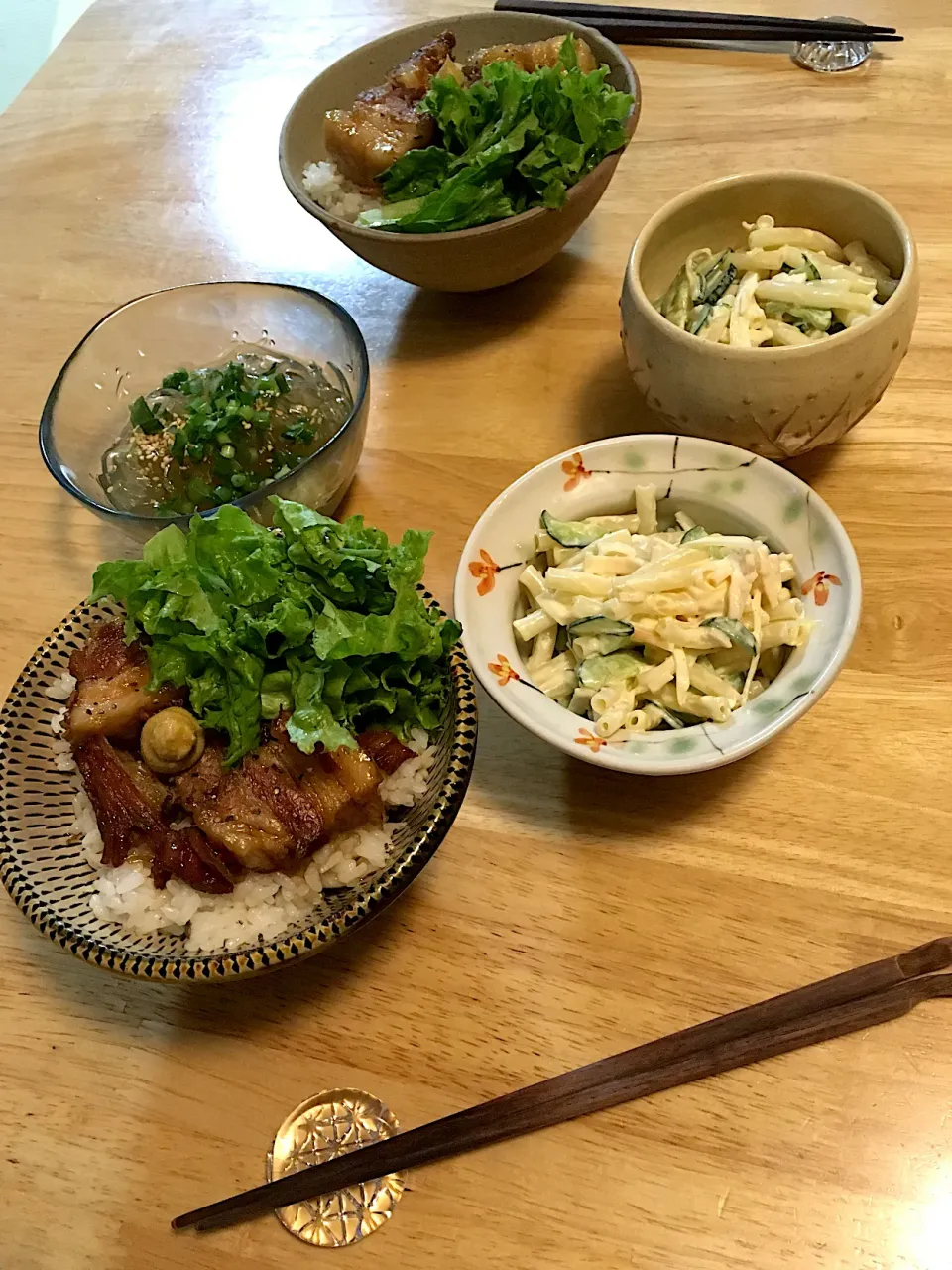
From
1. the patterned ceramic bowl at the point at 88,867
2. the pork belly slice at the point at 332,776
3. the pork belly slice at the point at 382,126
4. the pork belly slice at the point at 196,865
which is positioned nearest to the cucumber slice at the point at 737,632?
the patterned ceramic bowl at the point at 88,867

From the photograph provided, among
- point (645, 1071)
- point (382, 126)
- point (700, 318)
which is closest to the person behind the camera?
point (645, 1071)

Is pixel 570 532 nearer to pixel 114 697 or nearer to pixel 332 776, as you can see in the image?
pixel 332 776

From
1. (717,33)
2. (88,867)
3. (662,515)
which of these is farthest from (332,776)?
(717,33)

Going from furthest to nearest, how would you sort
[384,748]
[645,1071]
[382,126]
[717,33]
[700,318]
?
1. [717,33]
2. [382,126]
3. [700,318]
4. [384,748]
5. [645,1071]

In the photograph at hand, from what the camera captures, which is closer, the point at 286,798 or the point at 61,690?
the point at 286,798

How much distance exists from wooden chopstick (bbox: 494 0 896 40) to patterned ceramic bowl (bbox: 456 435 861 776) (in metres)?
1.15

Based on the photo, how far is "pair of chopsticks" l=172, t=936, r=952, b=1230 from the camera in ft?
2.88

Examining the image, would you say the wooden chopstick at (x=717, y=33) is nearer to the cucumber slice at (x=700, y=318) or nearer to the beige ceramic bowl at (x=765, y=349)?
the beige ceramic bowl at (x=765, y=349)

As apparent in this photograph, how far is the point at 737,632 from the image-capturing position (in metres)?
1.02

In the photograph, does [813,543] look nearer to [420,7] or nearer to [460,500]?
[460,500]

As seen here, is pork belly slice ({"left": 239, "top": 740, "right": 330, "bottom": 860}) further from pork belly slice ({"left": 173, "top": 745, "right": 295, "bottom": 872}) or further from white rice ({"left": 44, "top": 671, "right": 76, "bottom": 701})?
white rice ({"left": 44, "top": 671, "right": 76, "bottom": 701})

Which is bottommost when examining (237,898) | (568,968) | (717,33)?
(568,968)

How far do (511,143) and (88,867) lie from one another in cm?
108

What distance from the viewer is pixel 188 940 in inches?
37.3
